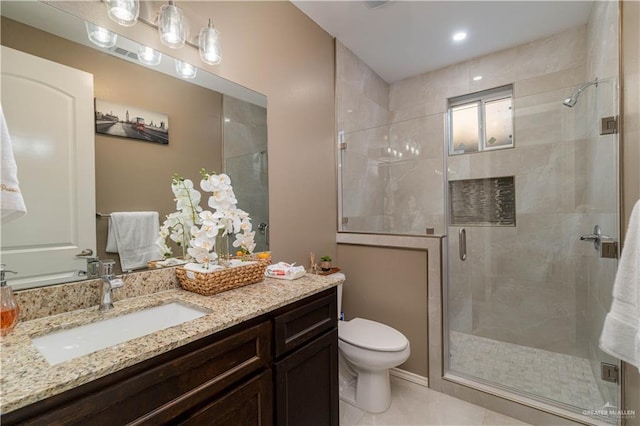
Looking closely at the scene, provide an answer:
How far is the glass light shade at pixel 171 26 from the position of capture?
49.5 inches

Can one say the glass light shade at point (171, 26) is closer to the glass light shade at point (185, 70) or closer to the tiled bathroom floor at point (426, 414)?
the glass light shade at point (185, 70)

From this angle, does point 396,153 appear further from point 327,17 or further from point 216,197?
point 216,197

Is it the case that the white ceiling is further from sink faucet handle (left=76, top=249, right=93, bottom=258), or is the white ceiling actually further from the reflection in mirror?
sink faucet handle (left=76, top=249, right=93, bottom=258)

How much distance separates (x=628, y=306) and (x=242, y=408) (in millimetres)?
1411

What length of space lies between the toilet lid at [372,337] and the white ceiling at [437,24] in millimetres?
2305

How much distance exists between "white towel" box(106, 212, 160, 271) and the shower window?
2.30 meters

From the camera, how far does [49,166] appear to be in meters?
1.00

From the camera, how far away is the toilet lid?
1.69m

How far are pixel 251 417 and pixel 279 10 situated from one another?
2296 millimetres

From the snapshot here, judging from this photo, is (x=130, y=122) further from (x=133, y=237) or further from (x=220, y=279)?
(x=220, y=279)

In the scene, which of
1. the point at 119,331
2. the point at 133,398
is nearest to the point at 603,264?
the point at 133,398

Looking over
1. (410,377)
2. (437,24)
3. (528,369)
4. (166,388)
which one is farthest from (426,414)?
(437,24)

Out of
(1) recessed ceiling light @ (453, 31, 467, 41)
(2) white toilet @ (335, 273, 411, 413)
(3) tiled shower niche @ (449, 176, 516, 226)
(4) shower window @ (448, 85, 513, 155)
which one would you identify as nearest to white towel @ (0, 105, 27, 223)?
(2) white toilet @ (335, 273, 411, 413)

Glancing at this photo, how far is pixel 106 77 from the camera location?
1.14 meters
